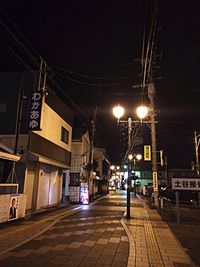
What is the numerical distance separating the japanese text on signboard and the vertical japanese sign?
332 inches

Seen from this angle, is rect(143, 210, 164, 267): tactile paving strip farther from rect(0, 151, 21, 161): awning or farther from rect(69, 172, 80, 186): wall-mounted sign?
rect(69, 172, 80, 186): wall-mounted sign

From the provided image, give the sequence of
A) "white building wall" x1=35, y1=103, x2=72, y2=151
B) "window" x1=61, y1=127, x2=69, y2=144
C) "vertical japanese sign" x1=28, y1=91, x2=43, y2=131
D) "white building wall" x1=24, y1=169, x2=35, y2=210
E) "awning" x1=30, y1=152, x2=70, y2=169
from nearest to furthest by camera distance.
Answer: "vertical japanese sign" x1=28, y1=91, x2=43, y2=131
"awning" x1=30, y1=152, x2=70, y2=169
"white building wall" x1=24, y1=169, x2=35, y2=210
"white building wall" x1=35, y1=103, x2=72, y2=151
"window" x1=61, y1=127, x2=69, y2=144

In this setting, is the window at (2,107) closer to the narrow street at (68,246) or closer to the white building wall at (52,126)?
the white building wall at (52,126)

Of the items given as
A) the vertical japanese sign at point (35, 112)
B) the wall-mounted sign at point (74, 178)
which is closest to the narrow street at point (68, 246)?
the vertical japanese sign at point (35, 112)

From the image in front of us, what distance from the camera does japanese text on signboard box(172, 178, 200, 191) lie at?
13273 mm

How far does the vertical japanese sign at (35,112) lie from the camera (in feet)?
45.7

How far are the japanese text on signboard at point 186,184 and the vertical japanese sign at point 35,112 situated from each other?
8428mm

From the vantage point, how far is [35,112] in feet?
46.1

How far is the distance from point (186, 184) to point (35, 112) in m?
9.48

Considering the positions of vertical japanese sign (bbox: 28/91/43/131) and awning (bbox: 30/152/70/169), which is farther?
awning (bbox: 30/152/70/169)

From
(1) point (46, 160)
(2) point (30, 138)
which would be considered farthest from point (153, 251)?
(1) point (46, 160)

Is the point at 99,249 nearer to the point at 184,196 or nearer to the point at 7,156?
the point at 7,156

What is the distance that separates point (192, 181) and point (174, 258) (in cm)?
718

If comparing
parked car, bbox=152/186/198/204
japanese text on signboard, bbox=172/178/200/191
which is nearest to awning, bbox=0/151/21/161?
japanese text on signboard, bbox=172/178/200/191
